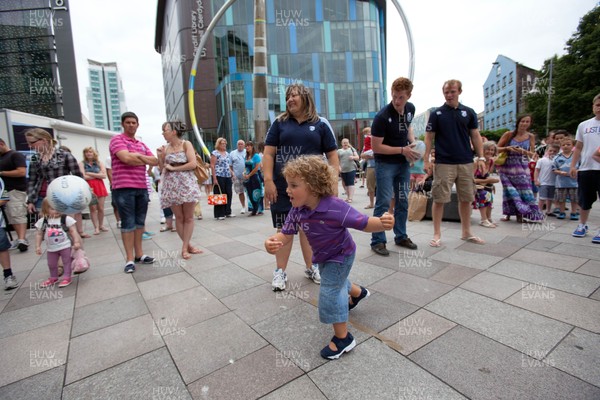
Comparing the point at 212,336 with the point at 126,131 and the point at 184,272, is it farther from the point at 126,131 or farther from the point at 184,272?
the point at 126,131

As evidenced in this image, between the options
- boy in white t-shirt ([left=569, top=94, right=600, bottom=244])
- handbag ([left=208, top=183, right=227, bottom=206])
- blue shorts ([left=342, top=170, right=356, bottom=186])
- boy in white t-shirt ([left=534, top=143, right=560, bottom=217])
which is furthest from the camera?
blue shorts ([left=342, top=170, right=356, bottom=186])

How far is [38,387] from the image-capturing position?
71.4 inches

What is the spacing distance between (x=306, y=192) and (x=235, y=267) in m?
2.28

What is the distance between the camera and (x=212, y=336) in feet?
7.38

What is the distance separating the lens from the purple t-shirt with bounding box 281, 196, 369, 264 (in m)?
1.95

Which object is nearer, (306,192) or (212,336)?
(306,192)

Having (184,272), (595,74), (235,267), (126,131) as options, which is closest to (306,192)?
(235,267)

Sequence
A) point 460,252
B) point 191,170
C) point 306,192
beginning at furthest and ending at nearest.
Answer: point 191,170 → point 460,252 → point 306,192

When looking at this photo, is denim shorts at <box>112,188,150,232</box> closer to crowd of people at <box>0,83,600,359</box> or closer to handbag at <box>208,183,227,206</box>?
crowd of people at <box>0,83,600,359</box>

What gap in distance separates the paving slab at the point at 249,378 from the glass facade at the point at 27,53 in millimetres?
16855

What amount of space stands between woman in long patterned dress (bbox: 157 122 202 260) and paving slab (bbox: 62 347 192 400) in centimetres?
249

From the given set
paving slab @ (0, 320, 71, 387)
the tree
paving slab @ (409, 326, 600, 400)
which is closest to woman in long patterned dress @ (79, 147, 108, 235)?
paving slab @ (0, 320, 71, 387)

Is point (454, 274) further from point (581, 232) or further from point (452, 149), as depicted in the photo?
point (581, 232)

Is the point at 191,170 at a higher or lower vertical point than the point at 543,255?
higher
